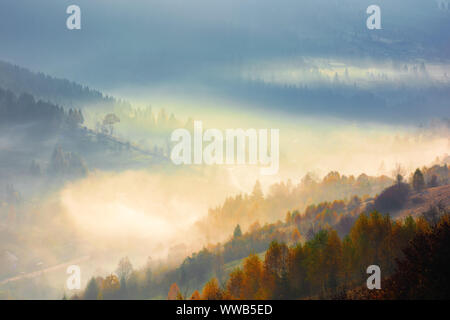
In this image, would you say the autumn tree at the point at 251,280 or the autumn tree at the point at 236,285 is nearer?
the autumn tree at the point at 251,280

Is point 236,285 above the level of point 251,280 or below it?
below

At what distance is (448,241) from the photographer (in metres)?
111

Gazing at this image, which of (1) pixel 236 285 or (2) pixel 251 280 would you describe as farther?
(1) pixel 236 285

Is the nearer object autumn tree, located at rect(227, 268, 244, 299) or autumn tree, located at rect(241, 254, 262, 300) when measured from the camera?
autumn tree, located at rect(241, 254, 262, 300)
